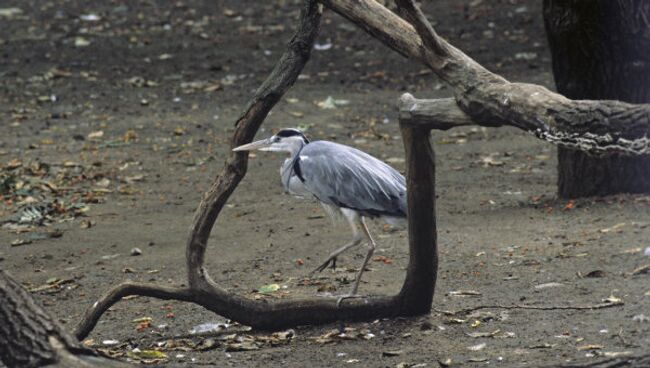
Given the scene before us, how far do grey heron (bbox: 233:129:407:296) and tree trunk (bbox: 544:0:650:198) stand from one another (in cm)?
183

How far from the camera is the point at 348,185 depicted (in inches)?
254

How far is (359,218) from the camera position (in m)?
6.55

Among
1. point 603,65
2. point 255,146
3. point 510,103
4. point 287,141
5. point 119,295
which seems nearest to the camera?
point 510,103

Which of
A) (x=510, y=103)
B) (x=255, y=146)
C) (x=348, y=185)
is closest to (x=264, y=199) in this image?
(x=348, y=185)

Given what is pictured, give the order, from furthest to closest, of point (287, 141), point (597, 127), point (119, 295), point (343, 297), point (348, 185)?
point (287, 141), point (348, 185), point (343, 297), point (119, 295), point (597, 127)

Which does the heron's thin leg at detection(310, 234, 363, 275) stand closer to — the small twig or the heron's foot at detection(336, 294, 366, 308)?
the heron's foot at detection(336, 294, 366, 308)

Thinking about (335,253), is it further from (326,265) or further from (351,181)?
(351,181)

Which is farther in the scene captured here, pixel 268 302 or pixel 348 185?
pixel 348 185

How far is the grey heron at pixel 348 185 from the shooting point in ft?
20.9

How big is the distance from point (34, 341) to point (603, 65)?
4908 millimetres

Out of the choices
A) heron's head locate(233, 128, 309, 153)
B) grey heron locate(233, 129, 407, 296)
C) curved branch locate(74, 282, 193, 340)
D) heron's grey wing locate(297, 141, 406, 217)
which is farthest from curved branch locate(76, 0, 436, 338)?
heron's head locate(233, 128, 309, 153)

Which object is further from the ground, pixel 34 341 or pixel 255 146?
pixel 255 146

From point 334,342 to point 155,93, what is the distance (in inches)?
301

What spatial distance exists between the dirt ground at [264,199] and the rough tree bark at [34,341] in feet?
4.82
